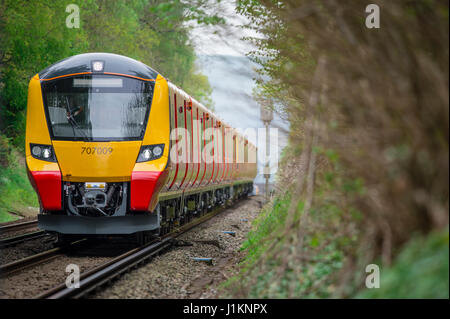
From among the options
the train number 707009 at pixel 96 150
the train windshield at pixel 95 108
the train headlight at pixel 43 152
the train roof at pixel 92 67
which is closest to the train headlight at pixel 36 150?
the train headlight at pixel 43 152

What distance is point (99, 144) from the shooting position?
28.8 feet

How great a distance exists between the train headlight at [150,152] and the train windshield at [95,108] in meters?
0.22

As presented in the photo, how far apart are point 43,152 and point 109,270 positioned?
270cm

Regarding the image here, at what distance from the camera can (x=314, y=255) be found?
5629mm

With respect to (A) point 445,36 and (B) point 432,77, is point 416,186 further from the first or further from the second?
(A) point 445,36

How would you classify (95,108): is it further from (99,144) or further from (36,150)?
(36,150)

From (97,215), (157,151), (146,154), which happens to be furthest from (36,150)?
(157,151)

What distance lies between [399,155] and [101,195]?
556 cm

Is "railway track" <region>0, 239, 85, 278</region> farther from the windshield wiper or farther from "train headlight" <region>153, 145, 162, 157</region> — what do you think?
"train headlight" <region>153, 145, 162, 157</region>

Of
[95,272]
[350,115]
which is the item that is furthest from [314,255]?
[95,272]

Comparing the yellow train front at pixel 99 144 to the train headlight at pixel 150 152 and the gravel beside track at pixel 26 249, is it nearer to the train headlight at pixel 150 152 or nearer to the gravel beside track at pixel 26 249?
the train headlight at pixel 150 152

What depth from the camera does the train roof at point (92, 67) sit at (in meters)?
9.06

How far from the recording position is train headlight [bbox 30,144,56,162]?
347 inches
